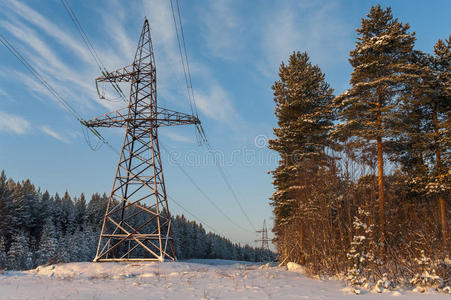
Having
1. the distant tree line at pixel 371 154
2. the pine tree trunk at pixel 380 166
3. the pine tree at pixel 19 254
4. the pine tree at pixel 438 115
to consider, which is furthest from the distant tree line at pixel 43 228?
the pine tree at pixel 438 115

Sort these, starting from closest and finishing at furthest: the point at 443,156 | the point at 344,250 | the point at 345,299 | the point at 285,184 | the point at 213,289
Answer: the point at 345,299 < the point at 213,289 < the point at 344,250 < the point at 443,156 < the point at 285,184

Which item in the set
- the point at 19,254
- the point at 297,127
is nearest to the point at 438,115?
the point at 297,127

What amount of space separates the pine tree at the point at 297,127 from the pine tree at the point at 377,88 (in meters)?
2.53

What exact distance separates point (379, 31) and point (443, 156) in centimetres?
833

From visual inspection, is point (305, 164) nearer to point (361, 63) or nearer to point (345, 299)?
point (361, 63)

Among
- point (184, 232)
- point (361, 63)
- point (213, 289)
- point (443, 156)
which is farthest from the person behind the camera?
point (184, 232)

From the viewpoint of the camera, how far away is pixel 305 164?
61.5 feet

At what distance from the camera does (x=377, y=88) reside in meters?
16.4

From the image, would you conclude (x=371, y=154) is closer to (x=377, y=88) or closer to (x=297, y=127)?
(x=377, y=88)

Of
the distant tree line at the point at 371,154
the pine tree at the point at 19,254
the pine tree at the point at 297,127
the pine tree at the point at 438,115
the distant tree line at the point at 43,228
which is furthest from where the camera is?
the distant tree line at the point at 43,228

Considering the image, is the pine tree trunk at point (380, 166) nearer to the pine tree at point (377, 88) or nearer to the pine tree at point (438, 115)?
the pine tree at point (377, 88)

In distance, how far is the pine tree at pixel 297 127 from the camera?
19.7 meters

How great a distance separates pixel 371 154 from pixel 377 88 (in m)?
3.91

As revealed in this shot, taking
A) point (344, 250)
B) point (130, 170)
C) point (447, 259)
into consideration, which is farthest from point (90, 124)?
point (447, 259)
